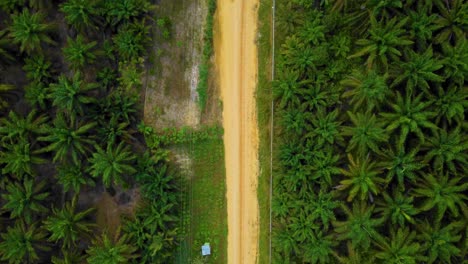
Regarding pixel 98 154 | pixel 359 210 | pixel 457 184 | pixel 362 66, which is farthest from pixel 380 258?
pixel 98 154

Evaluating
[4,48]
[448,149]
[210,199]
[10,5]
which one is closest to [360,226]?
[448,149]

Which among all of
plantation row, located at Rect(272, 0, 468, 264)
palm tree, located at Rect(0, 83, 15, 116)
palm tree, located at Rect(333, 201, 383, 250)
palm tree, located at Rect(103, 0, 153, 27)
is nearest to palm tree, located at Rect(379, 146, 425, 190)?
plantation row, located at Rect(272, 0, 468, 264)

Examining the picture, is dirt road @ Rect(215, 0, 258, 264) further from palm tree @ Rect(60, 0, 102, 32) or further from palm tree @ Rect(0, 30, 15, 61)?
palm tree @ Rect(0, 30, 15, 61)

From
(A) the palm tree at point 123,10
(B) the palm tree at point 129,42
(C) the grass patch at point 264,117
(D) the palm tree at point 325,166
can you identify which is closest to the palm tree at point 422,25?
(D) the palm tree at point 325,166

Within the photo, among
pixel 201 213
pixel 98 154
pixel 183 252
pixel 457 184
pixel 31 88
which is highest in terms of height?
pixel 31 88

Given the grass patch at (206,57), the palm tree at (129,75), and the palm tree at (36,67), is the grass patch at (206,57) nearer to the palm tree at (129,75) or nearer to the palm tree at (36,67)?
the palm tree at (129,75)

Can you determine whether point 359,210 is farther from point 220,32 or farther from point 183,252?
point 220,32
